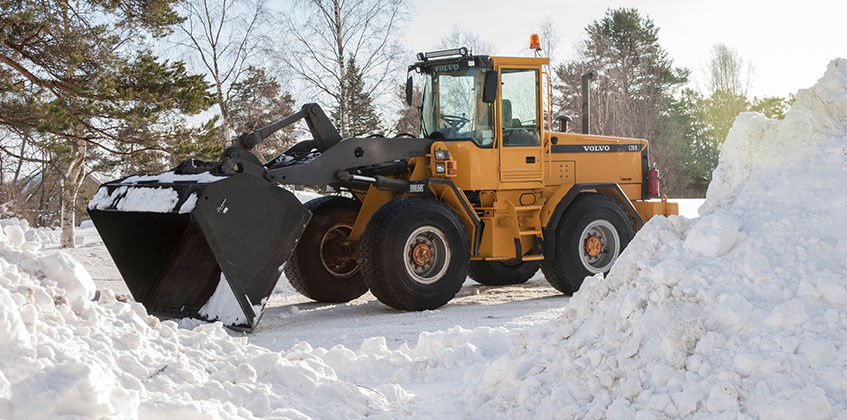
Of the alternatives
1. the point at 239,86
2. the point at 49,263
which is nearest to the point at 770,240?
the point at 49,263

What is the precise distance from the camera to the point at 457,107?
354 inches

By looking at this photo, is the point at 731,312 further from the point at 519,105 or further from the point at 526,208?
the point at 519,105

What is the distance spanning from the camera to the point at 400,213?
7.99 meters

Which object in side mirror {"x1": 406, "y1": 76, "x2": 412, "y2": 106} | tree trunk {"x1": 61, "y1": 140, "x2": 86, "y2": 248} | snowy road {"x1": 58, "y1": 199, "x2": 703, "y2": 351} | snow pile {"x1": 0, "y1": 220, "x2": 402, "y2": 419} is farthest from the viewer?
tree trunk {"x1": 61, "y1": 140, "x2": 86, "y2": 248}

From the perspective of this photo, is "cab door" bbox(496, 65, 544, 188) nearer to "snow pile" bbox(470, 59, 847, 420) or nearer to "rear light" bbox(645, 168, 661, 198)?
"rear light" bbox(645, 168, 661, 198)

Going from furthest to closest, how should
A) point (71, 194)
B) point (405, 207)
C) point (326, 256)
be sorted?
1. point (71, 194)
2. point (326, 256)
3. point (405, 207)

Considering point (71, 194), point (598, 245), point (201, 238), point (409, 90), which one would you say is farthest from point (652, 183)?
point (71, 194)

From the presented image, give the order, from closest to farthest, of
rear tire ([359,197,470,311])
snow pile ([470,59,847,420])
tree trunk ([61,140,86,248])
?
snow pile ([470,59,847,420]) → rear tire ([359,197,470,311]) → tree trunk ([61,140,86,248])

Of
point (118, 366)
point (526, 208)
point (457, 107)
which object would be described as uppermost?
point (457, 107)

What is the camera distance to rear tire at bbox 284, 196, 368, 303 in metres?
9.04

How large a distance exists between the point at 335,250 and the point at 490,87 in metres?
2.64

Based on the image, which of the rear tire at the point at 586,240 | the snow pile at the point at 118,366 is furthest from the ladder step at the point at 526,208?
the snow pile at the point at 118,366

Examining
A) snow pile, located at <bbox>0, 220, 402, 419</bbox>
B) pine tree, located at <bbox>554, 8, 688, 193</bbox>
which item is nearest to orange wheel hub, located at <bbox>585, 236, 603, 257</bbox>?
snow pile, located at <bbox>0, 220, 402, 419</bbox>

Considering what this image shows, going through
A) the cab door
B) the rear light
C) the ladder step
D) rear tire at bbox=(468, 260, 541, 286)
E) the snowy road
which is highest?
the cab door
